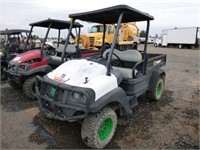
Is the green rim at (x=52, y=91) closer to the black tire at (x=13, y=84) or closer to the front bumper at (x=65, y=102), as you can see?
the front bumper at (x=65, y=102)

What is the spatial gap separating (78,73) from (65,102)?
51 centimetres

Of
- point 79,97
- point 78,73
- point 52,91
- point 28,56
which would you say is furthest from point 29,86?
point 79,97

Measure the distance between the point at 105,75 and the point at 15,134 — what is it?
6.05 feet

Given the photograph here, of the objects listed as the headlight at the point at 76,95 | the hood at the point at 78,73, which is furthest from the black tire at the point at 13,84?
the headlight at the point at 76,95

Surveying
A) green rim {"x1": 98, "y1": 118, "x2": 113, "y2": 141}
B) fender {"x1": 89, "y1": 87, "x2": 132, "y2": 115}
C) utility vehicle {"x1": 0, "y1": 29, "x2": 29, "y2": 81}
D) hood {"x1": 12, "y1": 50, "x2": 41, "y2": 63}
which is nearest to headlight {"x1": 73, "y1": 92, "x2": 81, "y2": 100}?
fender {"x1": 89, "y1": 87, "x2": 132, "y2": 115}

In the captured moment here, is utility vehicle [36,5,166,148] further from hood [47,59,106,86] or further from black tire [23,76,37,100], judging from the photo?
black tire [23,76,37,100]

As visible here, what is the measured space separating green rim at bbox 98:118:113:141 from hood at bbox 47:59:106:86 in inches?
27.7

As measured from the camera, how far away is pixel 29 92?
15.0 ft

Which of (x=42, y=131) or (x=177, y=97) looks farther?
(x=177, y=97)

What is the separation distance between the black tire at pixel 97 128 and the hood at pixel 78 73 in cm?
50

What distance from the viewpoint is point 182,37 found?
26859 mm

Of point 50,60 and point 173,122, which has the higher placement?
point 50,60

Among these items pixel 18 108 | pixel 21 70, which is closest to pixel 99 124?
pixel 18 108

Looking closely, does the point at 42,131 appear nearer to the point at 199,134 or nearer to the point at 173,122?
the point at 173,122
